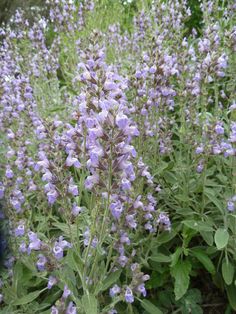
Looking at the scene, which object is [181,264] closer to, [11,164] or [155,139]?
[155,139]

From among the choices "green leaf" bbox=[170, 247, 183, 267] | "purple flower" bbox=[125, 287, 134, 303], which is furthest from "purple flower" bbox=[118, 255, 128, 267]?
"green leaf" bbox=[170, 247, 183, 267]

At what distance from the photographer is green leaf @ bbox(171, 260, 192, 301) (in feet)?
8.05

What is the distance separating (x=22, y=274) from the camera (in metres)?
2.44

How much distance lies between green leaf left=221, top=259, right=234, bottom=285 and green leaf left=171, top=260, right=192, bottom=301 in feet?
0.71

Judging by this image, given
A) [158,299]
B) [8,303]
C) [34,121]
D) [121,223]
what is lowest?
[158,299]

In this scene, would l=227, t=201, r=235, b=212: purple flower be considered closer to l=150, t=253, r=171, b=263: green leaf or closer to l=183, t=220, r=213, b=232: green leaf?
l=183, t=220, r=213, b=232: green leaf

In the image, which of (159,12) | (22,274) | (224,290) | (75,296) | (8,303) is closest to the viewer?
(75,296)

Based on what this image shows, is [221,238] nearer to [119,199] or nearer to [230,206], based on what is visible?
[230,206]

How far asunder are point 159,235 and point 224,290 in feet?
2.14

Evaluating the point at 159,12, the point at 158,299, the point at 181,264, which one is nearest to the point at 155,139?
the point at 181,264

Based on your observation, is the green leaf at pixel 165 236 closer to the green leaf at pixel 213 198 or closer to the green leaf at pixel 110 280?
the green leaf at pixel 213 198

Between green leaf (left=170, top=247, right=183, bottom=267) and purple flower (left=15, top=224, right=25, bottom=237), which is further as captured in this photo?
green leaf (left=170, top=247, right=183, bottom=267)

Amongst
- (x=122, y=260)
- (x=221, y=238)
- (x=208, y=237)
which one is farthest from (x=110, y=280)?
(x=208, y=237)

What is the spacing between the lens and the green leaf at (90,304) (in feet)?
5.82
